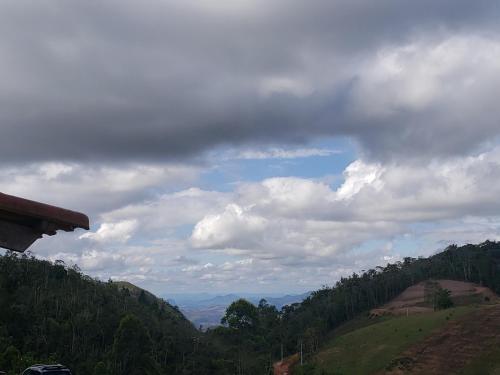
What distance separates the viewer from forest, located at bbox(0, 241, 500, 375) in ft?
290

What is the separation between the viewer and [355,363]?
10344cm

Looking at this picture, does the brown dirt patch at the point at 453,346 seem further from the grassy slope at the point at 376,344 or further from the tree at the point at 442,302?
the tree at the point at 442,302

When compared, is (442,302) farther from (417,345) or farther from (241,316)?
(241,316)

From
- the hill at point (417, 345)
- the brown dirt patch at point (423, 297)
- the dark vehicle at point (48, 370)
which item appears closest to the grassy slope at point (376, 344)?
the hill at point (417, 345)

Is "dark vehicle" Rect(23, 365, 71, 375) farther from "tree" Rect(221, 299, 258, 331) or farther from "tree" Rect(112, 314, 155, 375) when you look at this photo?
"tree" Rect(221, 299, 258, 331)

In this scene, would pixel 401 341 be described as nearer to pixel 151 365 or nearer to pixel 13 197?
pixel 151 365

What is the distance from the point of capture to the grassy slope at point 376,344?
10069 cm

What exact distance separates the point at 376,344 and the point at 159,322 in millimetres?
48474

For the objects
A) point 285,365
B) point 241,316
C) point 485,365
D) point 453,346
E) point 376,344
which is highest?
point 241,316

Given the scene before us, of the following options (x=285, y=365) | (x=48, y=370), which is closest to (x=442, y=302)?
(x=285, y=365)

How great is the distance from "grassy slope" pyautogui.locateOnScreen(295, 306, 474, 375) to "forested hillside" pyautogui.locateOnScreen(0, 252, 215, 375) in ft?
89.9

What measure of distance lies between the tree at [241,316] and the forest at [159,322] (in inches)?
11.1

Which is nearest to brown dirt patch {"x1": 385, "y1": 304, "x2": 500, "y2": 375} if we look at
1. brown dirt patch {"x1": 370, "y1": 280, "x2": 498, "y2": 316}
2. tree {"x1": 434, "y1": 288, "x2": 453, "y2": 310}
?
tree {"x1": 434, "y1": 288, "x2": 453, "y2": 310}

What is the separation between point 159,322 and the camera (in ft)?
408
